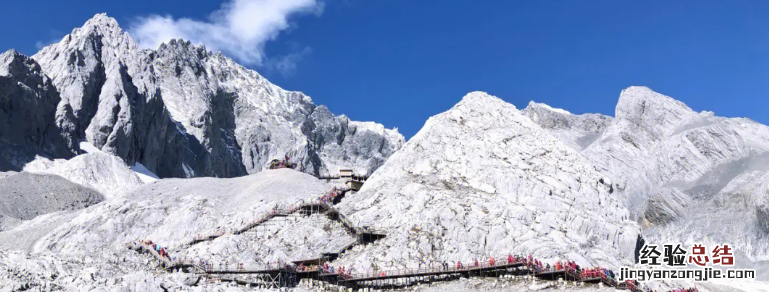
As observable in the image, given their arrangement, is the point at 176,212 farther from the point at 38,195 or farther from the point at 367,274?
the point at 38,195

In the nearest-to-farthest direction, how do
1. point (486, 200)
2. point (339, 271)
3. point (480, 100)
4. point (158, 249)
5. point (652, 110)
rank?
point (339, 271) → point (158, 249) → point (486, 200) → point (480, 100) → point (652, 110)

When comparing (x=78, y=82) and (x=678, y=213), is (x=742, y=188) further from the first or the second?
(x=78, y=82)

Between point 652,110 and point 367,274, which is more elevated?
point 652,110

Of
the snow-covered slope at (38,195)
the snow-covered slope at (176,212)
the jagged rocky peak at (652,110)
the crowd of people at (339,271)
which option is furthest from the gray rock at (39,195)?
the jagged rocky peak at (652,110)

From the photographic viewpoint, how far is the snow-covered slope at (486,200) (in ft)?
232

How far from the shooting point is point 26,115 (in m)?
157

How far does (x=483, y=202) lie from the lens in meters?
77.9

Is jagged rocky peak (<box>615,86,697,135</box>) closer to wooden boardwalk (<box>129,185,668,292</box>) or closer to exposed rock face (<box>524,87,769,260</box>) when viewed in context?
exposed rock face (<box>524,87,769,260</box>)

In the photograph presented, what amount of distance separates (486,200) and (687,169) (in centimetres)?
9611

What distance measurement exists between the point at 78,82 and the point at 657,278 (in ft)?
492

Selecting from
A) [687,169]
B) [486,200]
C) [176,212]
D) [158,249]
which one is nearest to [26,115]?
[176,212]

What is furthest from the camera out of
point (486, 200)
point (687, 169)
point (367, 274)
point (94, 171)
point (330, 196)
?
point (687, 169)

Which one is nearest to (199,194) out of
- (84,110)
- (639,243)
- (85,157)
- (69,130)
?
(639,243)

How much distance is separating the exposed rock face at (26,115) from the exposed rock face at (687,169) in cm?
11274
